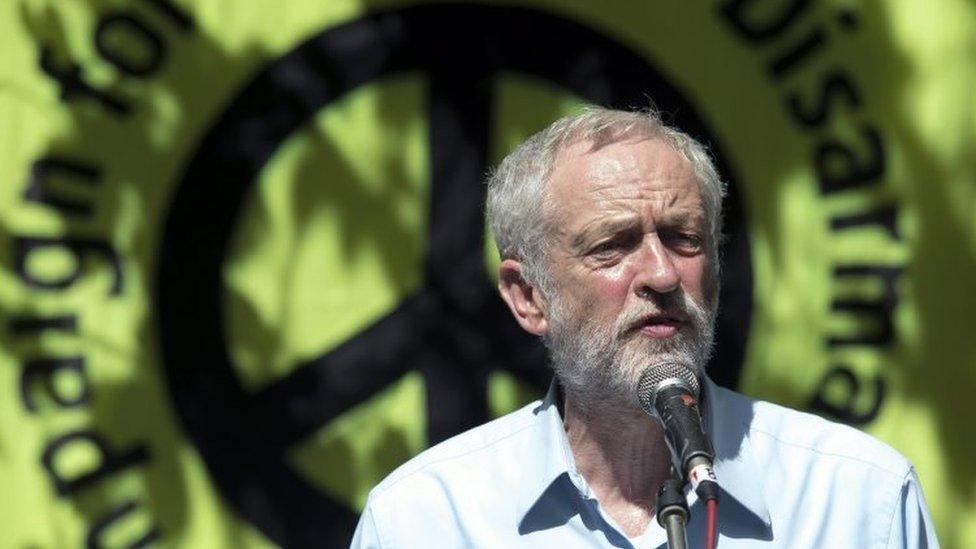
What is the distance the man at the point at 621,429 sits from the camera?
2.81m

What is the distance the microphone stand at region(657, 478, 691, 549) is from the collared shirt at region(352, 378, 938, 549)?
542 millimetres

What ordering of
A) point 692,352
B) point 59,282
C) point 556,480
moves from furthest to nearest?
point 59,282 < point 556,480 < point 692,352

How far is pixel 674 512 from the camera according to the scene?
7.39 ft

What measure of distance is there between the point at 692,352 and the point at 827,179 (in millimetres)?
2262

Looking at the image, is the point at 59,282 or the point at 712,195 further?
the point at 59,282

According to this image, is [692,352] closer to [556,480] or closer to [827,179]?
[556,480]

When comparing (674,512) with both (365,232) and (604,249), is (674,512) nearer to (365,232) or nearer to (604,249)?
(604,249)

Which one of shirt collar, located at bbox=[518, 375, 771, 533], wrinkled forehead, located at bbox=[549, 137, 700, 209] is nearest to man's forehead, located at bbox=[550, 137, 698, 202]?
wrinkled forehead, located at bbox=[549, 137, 700, 209]

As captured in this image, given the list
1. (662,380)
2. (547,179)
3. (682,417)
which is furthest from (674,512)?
(547,179)

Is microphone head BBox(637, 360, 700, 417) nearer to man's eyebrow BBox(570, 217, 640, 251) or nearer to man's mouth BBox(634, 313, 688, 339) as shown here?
man's mouth BBox(634, 313, 688, 339)

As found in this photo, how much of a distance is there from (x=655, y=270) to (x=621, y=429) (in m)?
0.31

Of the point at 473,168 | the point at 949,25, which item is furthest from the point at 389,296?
the point at 949,25

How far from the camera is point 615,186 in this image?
2.92m

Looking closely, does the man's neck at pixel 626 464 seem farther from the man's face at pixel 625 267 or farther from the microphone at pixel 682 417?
the microphone at pixel 682 417
